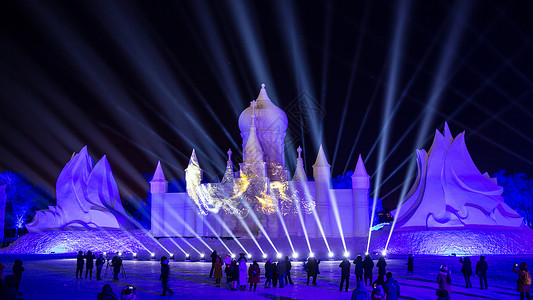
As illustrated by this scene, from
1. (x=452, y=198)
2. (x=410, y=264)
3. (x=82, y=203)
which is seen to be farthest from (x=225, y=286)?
(x=82, y=203)

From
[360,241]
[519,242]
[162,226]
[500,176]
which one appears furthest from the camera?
[500,176]

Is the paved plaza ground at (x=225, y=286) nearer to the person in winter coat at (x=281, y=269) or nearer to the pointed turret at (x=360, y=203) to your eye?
the person in winter coat at (x=281, y=269)

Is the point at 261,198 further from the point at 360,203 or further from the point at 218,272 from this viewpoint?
the point at 218,272

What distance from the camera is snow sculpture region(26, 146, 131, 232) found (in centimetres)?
3675

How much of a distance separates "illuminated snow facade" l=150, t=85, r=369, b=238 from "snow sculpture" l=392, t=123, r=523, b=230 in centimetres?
482

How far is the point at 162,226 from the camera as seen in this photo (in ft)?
121

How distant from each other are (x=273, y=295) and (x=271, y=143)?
25.5 metres

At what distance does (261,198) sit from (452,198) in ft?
40.3

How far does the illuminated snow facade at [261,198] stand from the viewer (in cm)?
3384

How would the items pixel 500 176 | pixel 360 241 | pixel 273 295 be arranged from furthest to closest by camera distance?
pixel 500 176
pixel 360 241
pixel 273 295

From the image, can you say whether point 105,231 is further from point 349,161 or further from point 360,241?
point 349,161

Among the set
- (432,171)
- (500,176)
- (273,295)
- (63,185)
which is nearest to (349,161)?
(500,176)

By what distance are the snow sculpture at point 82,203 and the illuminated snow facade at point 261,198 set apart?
362cm

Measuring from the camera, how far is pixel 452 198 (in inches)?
1229
